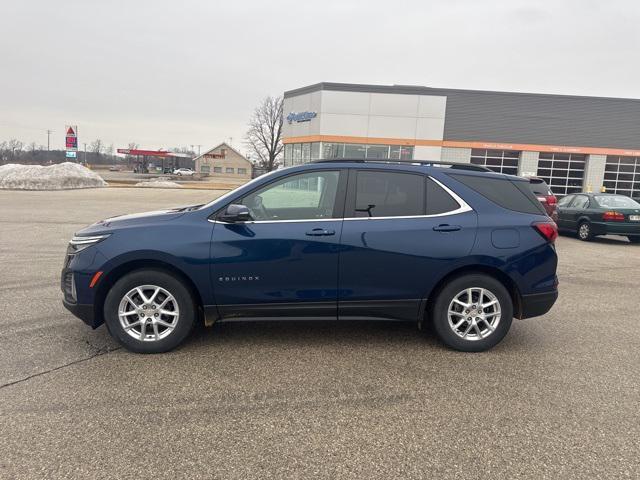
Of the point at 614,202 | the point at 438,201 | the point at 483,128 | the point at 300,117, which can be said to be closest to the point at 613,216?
the point at 614,202

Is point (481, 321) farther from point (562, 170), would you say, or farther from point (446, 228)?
point (562, 170)

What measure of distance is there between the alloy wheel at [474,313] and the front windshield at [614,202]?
10348 millimetres

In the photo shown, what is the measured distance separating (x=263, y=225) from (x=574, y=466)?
2844 mm

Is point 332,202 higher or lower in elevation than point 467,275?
higher

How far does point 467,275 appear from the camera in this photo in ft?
14.1

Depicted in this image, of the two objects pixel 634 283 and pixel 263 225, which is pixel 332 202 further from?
pixel 634 283

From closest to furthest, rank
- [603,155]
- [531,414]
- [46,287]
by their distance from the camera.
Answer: [531,414], [46,287], [603,155]

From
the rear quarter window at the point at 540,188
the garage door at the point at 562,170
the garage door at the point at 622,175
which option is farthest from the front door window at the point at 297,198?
the garage door at the point at 622,175

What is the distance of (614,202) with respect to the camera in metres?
12.6

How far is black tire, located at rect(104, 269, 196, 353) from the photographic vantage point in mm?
4043

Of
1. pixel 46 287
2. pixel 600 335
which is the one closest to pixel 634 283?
pixel 600 335

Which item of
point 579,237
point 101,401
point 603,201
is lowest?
point 101,401

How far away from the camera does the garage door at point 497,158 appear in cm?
3111

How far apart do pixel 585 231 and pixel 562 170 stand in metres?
21.4
